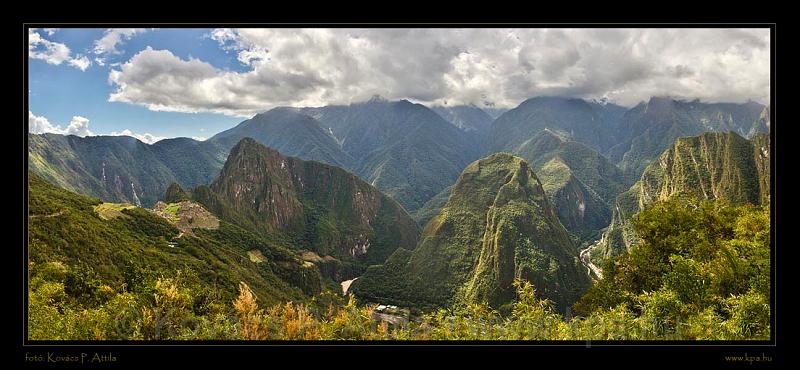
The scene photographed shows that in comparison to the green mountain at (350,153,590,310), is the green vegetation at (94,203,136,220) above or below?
above

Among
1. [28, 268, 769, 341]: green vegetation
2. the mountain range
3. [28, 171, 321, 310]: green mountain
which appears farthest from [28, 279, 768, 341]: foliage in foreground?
the mountain range

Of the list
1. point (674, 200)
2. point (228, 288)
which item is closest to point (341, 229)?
point (228, 288)

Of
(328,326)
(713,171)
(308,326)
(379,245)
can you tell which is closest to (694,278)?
(328,326)

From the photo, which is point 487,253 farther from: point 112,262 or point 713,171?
point 112,262

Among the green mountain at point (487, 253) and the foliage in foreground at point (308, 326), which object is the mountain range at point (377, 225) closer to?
the green mountain at point (487, 253)

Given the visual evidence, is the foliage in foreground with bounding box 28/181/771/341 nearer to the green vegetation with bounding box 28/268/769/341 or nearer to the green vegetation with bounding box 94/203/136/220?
the green vegetation with bounding box 28/268/769/341

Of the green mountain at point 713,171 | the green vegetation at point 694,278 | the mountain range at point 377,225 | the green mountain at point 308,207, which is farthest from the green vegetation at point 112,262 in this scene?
the green mountain at point 713,171

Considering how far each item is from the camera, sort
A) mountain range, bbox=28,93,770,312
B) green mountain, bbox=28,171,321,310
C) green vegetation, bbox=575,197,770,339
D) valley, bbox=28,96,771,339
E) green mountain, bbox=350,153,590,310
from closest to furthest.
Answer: green vegetation, bbox=575,197,770,339, valley, bbox=28,96,771,339, green mountain, bbox=28,171,321,310, mountain range, bbox=28,93,770,312, green mountain, bbox=350,153,590,310
